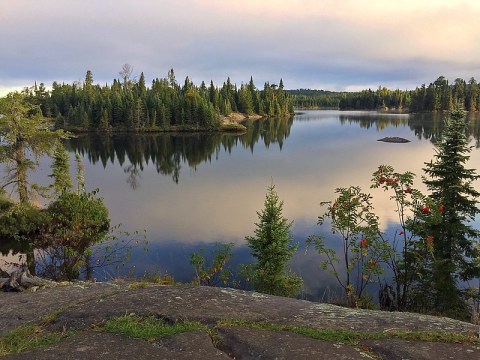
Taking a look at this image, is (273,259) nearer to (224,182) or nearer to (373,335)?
(373,335)

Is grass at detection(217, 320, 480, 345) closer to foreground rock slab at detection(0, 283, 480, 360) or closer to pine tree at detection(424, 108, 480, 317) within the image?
foreground rock slab at detection(0, 283, 480, 360)

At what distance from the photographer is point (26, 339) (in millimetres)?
7457

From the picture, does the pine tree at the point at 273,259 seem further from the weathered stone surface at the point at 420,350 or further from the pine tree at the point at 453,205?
the weathered stone surface at the point at 420,350

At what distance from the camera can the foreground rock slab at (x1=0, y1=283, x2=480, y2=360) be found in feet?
21.9

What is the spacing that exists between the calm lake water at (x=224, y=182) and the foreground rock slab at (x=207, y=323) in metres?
14.4

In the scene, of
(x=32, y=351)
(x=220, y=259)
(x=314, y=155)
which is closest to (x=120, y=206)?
(x=220, y=259)

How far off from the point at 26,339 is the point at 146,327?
2304 millimetres

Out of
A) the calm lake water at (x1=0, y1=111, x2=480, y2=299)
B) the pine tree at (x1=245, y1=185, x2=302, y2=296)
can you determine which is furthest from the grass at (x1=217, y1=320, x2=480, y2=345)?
the calm lake water at (x1=0, y1=111, x2=480, y2=299)

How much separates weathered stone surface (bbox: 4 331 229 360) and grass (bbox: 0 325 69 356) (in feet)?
0.89

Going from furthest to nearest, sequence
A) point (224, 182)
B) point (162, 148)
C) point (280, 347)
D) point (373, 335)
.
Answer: point (162, 148) < point (224, 182) < point (373, 335) < point (280, 347)

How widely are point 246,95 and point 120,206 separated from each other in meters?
152

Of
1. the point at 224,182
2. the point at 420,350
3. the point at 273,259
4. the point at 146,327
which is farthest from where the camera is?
the point at 224,182

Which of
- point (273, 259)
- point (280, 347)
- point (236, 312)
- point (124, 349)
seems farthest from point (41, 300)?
point (273, 259)

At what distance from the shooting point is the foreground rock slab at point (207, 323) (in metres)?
6.67
